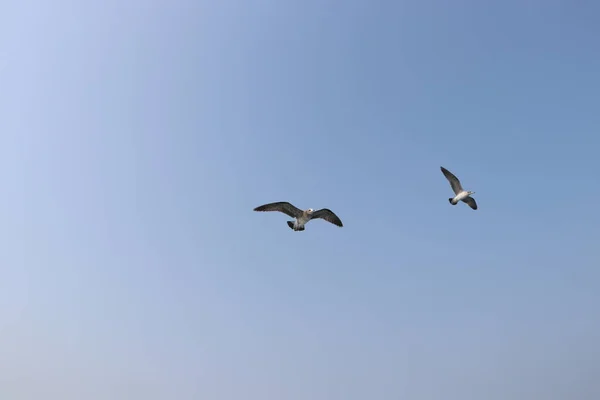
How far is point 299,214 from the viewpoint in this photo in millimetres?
49812

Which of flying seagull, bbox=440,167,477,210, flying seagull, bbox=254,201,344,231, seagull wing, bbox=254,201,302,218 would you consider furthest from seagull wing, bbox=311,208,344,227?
flying seagull, bbox=440,167,477,210

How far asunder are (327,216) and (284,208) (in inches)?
198

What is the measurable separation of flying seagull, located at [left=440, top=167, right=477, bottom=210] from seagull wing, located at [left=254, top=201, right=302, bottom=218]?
90.4 feet

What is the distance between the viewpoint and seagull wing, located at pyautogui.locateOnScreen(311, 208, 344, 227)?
50406 mm

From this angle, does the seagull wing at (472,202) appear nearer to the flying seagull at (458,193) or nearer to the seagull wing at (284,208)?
the flying seagull at (458,193)

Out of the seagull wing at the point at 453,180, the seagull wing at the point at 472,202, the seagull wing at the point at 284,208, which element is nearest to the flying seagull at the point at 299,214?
the seagull wing at the point at 284,208

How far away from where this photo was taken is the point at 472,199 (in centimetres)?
6888

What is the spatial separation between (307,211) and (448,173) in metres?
27.2

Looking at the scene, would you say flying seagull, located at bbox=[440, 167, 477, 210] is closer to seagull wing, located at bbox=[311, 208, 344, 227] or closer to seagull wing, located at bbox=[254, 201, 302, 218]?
seagull wing, located at bbox=[311, 208, 344, 227]

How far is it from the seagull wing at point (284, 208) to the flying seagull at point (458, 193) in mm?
27541

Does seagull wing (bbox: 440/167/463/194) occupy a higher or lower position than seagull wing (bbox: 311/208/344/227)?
higher

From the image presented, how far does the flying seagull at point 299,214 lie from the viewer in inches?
1913

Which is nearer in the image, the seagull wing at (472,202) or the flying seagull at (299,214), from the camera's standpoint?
the flying seagull at (299,214)

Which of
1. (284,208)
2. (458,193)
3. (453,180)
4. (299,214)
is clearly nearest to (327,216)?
(299,214)
